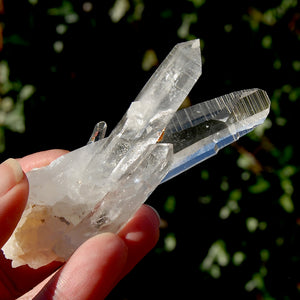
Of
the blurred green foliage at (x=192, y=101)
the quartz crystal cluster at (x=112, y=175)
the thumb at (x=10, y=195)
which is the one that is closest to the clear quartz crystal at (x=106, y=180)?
the quartz crystal cluster at (x=112, y=175)

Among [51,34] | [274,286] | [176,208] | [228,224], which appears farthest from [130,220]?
[274,286]

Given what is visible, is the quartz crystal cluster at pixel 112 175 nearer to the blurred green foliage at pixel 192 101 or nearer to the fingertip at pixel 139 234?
the fingertip at pixel 139 234

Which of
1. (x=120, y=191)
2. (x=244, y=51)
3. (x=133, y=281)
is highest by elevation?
(x=120, y=191)

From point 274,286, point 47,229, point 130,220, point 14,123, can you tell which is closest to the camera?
point 47,229

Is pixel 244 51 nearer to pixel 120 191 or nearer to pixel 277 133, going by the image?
pixel 277 133

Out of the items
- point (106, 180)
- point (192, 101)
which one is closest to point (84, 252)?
point (106, 180)

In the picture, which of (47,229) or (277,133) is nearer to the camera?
(47,229)
